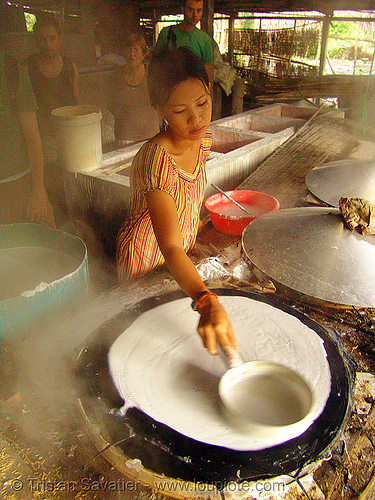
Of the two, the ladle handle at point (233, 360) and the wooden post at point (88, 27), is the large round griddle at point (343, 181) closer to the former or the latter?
the ladle handle at point (233, 360)

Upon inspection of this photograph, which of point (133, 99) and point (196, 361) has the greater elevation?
point (133, 99)

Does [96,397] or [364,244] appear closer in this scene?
[96,397]

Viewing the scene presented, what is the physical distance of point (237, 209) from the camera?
9.27ft

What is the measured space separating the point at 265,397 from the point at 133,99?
3624 millimetres

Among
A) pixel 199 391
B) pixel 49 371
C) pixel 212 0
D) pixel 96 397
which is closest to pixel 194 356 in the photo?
pixel 199 391

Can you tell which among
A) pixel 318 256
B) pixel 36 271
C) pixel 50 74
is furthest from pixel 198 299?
pixel 50 74

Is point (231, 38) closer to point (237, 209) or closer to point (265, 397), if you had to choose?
point (237, 209)

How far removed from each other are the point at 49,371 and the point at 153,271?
2.84 feet

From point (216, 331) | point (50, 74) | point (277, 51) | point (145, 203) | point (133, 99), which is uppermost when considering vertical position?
point (277, 51)

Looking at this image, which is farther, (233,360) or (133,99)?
(133,99)

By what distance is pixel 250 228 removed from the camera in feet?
5.80

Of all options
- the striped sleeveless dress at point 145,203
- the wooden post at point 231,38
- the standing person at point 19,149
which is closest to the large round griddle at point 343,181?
the striped sleeveless dress at point 145,203

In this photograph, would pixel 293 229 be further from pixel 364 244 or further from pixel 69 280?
pixel 69 280

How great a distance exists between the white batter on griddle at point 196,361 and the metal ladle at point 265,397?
1.5 inches
